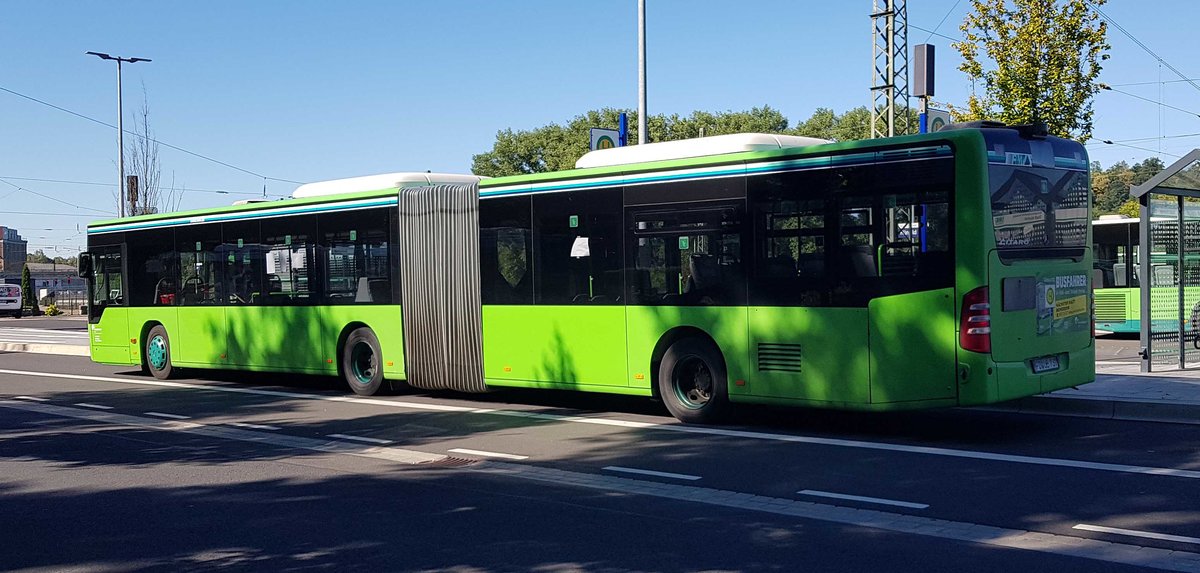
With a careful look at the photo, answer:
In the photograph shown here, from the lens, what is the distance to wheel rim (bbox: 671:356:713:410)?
12.3 meters

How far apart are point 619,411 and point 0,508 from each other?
716 cm

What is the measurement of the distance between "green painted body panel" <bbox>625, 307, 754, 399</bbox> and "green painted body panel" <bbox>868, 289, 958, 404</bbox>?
1527 millimetres

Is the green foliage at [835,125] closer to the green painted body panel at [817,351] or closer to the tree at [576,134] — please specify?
the tree at [576,134]

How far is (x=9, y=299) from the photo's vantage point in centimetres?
5997

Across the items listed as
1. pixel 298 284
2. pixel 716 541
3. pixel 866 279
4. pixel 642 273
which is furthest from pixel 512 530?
pixel 298 284

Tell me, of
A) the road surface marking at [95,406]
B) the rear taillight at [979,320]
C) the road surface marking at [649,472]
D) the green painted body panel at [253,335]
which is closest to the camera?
the road surface marking at [649,472]

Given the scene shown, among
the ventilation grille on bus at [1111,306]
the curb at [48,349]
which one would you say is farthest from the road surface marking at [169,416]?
the ventilation grille on bus at [1111,306]

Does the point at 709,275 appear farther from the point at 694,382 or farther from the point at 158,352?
the point at 158,352

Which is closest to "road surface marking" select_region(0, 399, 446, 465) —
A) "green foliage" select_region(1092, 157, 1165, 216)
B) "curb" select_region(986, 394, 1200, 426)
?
"curb" select_region(986, 394, 1200, 426)

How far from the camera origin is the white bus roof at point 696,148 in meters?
12.1

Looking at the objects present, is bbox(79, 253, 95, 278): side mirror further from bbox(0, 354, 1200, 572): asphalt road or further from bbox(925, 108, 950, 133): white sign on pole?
bbox(925, 108, 950, 133): white sign on pole

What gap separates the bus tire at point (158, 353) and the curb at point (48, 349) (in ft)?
21.7

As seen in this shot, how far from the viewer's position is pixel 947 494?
8.14m

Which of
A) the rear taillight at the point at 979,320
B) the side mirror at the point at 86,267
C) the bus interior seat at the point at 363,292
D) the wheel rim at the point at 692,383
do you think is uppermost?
the side mirror at the point at 86,267
